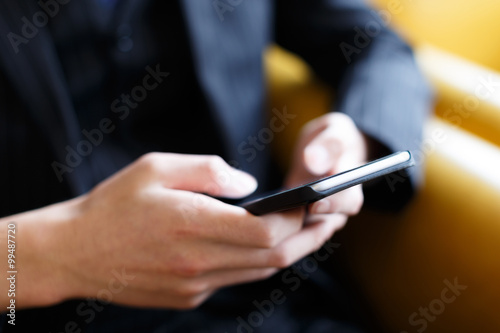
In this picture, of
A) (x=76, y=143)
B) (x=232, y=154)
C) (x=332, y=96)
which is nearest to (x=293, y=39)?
(x=332, y=96)

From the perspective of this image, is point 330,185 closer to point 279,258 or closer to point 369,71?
point 279,258

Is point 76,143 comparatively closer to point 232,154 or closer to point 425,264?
point 232,154

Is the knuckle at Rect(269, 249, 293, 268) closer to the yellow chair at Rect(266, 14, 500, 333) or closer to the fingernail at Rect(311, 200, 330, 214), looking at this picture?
the fingernail at Rect(311, 200, 330, 214)

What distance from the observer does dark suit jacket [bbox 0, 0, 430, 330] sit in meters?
0.47

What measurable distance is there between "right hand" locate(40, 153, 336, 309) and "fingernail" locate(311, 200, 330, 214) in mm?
14

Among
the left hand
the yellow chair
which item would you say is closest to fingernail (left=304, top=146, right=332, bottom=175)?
the left hand

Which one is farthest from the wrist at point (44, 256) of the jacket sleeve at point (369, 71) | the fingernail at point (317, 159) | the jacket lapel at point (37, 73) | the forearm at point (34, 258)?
the jacket sleeve at point (369, 71)

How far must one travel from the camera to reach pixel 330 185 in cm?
30

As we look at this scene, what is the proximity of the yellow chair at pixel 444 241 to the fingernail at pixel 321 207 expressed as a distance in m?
0.15

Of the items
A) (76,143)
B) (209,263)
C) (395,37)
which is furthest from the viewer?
(395,37)

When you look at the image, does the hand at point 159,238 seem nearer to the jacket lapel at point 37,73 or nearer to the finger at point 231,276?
the finger at point 231,276

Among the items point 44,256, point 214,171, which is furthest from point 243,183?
point 44,256

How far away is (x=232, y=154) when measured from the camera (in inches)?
22.6

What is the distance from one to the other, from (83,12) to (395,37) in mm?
392
